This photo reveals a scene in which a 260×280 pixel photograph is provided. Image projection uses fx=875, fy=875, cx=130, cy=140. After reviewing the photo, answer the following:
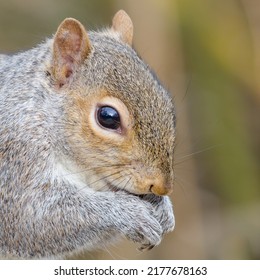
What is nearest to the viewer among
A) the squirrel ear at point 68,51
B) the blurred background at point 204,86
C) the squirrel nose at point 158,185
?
the squirrel nose at point 158,185

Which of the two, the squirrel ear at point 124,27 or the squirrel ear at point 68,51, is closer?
the squirrel ear at point 68,51

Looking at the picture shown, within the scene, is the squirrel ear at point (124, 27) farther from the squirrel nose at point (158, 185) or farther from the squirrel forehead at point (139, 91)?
the squirrel nose at point (158, 185)

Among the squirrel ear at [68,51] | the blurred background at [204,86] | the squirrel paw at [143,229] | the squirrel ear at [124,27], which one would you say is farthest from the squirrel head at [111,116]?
the blurred background at [204,86]

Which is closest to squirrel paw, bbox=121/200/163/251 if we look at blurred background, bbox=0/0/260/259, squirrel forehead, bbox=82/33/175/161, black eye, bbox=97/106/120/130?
squirrel forehead, bbox=82/33/175/161

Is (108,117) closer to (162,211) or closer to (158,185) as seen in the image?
(158,185)

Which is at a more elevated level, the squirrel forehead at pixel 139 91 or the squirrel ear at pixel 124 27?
the squirrel ear at pixel 124 27

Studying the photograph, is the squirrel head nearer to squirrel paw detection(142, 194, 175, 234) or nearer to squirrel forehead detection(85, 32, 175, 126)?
squirrel forehead detection(85, 32, 175, 126)
